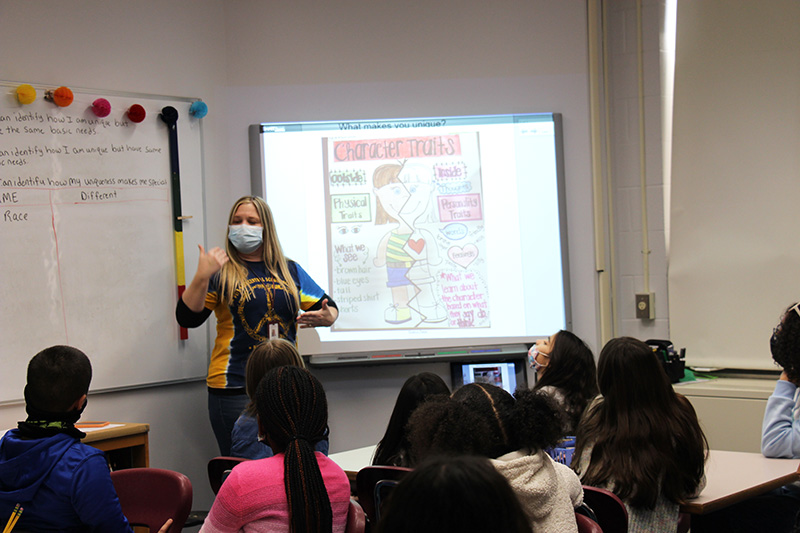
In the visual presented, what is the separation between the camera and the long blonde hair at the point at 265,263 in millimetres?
2947

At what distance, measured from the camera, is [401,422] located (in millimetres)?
2047

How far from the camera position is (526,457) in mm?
1311

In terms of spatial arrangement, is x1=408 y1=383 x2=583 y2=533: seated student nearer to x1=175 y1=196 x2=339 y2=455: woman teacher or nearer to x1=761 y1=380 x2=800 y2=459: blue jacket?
x1=761 y1=380 x2=800 y2=459: blue jacket

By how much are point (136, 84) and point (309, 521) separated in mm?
2568

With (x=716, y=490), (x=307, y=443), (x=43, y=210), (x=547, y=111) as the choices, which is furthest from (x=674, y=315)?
(x=43, y=210)

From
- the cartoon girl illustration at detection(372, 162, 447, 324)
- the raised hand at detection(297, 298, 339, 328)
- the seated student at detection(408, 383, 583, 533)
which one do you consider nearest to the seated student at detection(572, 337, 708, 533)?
the seated student at detection(408, 383, 583, 533)

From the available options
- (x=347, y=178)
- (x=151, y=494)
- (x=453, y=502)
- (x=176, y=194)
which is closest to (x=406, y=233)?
(x=347, y=178)

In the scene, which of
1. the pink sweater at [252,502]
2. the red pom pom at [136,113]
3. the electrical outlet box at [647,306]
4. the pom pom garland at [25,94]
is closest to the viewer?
the pink sweater at [252,502]

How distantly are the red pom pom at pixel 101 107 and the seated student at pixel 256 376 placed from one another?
1581 mm

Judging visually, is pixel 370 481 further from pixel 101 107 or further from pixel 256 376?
pixel 101 107

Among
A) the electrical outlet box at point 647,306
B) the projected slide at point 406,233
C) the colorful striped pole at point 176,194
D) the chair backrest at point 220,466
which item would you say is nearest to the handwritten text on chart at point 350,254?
the projected slide at point 406,233

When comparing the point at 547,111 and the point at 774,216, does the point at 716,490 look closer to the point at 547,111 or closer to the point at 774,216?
the point at 774,216

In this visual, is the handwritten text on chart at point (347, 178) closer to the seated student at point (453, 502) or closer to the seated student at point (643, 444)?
the seated student at point (643, 444)

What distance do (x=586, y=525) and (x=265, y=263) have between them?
1928 millimetres
